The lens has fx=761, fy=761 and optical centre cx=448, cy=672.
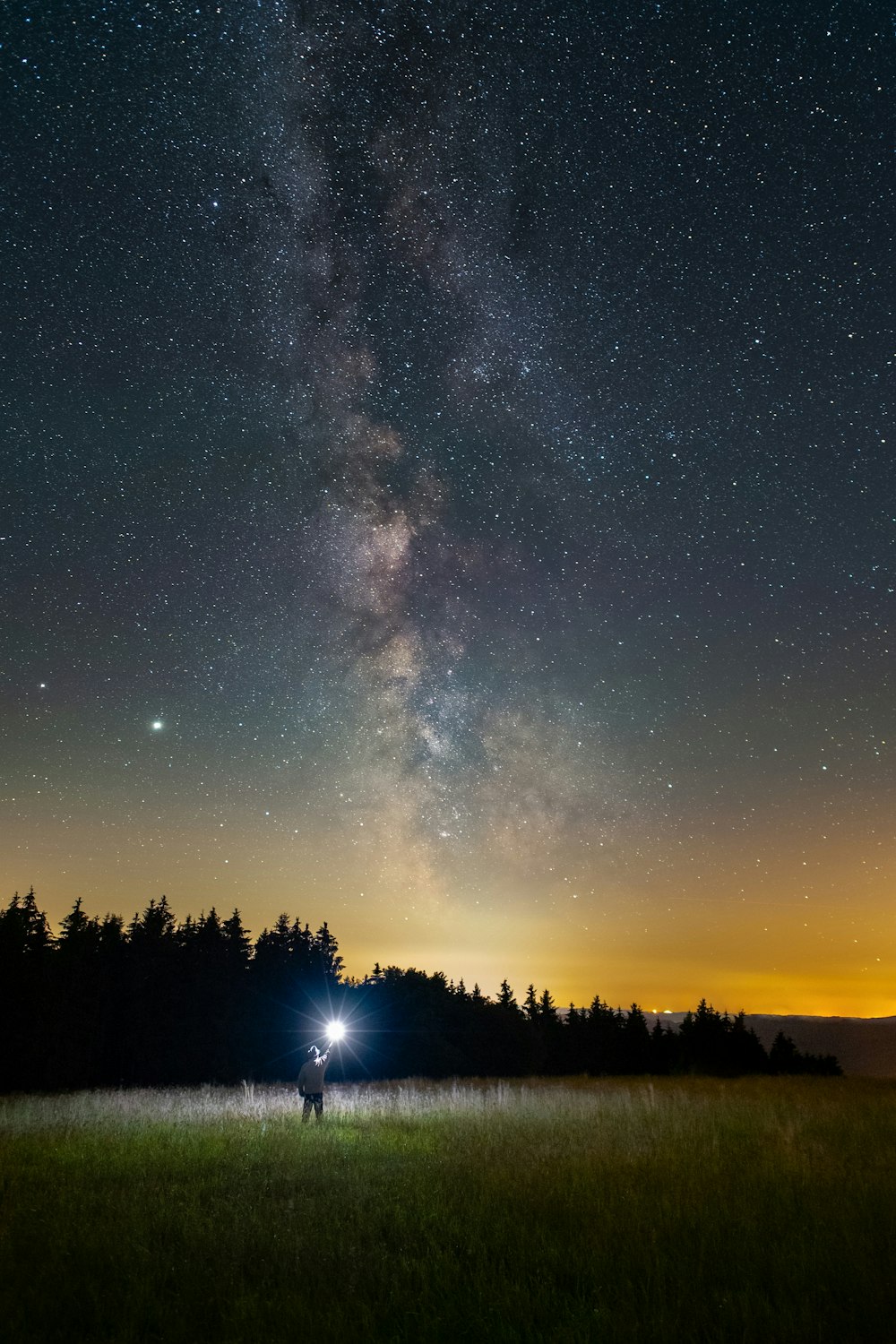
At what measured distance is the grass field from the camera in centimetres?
473

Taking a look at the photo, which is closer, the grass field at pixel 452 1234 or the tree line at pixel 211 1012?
the grass field at pixel 452 1234

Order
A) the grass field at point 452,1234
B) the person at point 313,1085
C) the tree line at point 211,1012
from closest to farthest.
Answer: the grass field at point 452,1234 < the person at point 313,1085 < the tree line at point 211,1012

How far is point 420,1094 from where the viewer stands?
17.7 metres

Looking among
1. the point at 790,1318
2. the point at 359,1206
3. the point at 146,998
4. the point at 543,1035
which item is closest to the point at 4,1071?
the point at 146,998

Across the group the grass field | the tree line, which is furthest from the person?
the tree line

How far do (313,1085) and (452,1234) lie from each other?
8.66m

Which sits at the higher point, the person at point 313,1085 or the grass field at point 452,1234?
the person at point 313,1085

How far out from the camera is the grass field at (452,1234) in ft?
15.5

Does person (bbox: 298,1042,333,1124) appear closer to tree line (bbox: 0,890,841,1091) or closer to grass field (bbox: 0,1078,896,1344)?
grass field (bbox: 0,1078,896,1344)

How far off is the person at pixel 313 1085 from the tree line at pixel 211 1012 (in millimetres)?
23958

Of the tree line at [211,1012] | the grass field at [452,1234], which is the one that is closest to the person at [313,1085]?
the grass field at [452,1234]

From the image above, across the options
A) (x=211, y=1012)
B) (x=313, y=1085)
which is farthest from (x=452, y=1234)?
(x=211, y=1012)

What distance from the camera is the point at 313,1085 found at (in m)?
14.1

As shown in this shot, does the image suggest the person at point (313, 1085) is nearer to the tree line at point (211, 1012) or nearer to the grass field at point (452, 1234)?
the grass field at point (452, 1234)
